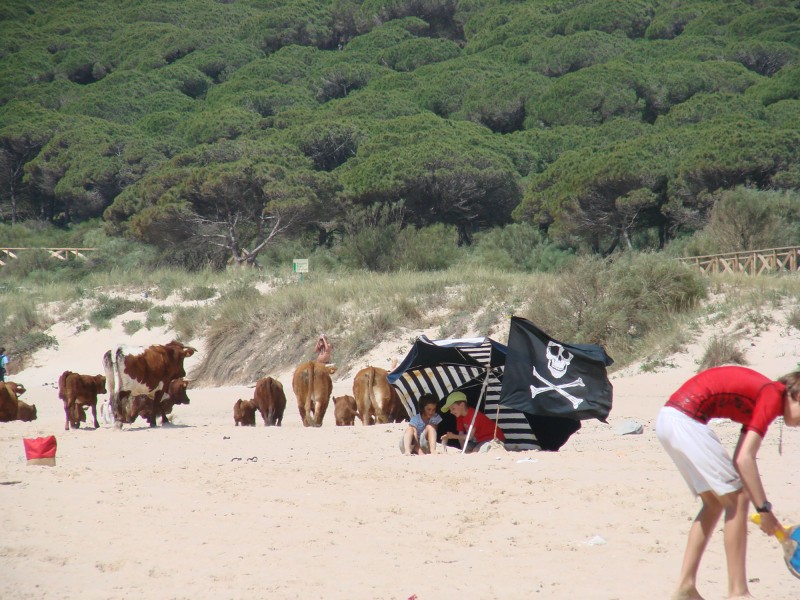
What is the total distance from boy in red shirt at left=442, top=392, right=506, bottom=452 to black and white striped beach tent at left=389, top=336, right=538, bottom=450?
21 centimetres

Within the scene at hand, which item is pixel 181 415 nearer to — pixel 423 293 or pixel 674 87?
pixel 423 293

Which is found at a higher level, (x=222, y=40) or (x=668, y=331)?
(x=222, y=40)

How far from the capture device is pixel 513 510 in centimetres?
715

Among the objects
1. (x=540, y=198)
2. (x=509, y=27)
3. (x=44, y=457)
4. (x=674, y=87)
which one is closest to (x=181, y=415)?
(x=44, y=457)

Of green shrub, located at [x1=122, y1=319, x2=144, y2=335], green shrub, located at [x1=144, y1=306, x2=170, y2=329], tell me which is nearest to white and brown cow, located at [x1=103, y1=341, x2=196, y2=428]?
green shrub, located at [x1=144, y1=306, x2=170, y2=329]

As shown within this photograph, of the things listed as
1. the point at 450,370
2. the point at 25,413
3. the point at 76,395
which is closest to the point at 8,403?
the point at 25,413

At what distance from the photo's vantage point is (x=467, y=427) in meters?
10.4

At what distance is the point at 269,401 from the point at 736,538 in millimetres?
9674

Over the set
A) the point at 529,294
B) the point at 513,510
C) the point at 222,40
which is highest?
the point at 222,40

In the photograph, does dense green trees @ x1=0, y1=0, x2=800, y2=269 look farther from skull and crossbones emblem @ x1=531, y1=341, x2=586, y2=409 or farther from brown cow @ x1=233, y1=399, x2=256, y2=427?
skull and crossbones emblem @ x1=531, y1=341, x2=586, y2=409

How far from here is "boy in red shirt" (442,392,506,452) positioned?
10.3 meters

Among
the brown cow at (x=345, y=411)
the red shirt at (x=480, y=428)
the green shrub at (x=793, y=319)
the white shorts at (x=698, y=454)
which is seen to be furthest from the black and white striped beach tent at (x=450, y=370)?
the green shrub at (x=793, y=319)

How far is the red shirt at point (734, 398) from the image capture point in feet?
15.2

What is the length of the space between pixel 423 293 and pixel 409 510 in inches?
635
